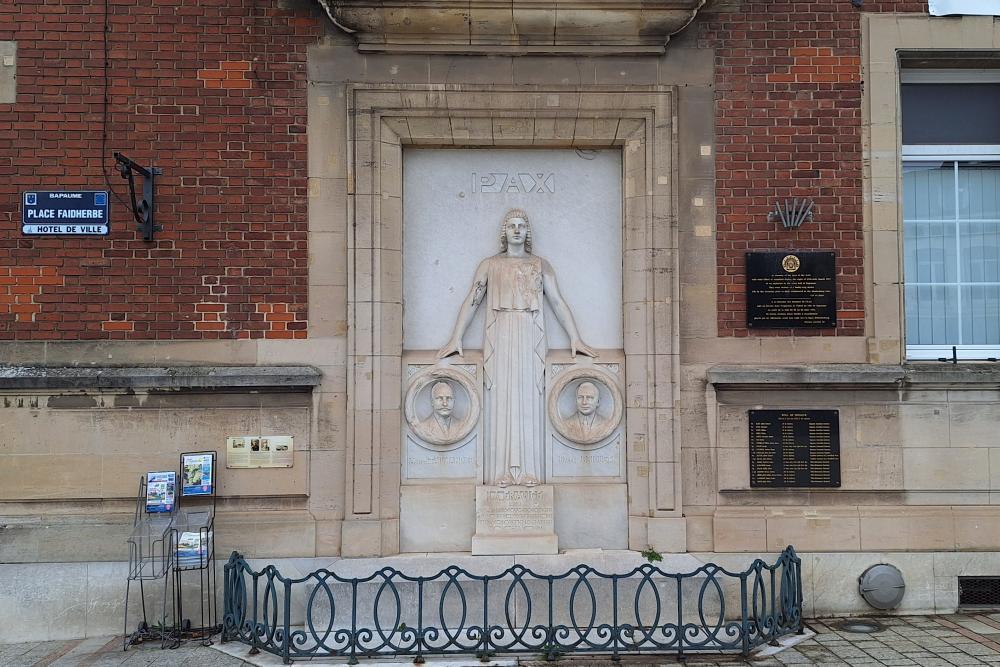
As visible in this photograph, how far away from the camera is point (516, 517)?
749cm

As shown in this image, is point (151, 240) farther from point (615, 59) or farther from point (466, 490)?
point (615, 59)

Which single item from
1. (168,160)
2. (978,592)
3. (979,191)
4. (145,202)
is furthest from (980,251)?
(145,202)

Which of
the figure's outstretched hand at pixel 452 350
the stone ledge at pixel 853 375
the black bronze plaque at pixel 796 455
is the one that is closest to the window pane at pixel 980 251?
the stone ledge at pixel 853 375

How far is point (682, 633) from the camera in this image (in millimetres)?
6223

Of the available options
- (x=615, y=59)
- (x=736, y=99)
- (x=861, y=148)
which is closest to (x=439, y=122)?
(x=615, y=59)

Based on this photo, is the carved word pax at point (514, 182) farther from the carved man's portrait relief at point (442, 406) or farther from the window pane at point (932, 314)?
the window pane at point (932, 314)

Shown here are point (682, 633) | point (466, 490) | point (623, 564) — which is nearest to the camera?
point (682, 633)

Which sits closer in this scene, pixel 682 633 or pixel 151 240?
pixel 682 633

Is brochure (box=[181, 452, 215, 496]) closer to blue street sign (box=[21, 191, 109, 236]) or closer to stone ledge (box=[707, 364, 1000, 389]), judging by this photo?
blue street sign (box=[21, 191, 109, 236])

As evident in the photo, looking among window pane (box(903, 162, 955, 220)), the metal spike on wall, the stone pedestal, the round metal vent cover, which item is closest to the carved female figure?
the stone pedestal

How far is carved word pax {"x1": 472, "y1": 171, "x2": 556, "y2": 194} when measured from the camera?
26.1 ft

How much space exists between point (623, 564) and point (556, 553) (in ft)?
2.14

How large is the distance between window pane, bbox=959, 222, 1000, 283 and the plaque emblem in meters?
1.92

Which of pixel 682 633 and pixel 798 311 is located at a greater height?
pixel 798 311
